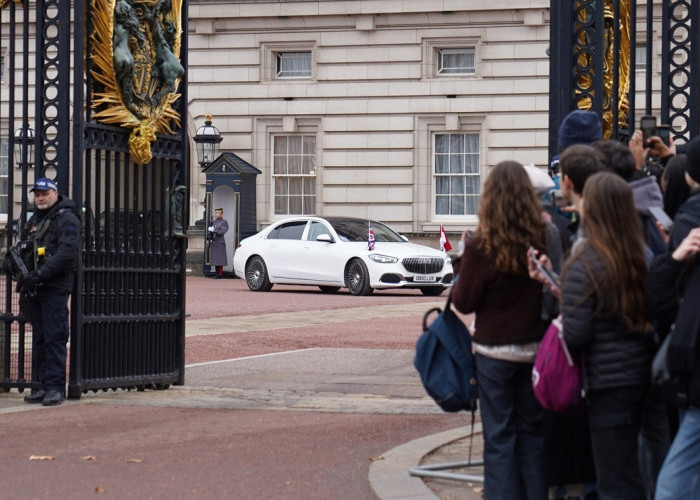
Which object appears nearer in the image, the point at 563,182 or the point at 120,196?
the point at 563,182

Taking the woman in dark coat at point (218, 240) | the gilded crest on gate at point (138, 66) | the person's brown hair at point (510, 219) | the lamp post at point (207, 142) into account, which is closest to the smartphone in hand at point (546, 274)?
the person's brown hair at point (510, 219)

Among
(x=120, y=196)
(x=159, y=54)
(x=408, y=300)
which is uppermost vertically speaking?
(x=159, y=54)

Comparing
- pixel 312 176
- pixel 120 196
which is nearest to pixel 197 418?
pixel 120 196

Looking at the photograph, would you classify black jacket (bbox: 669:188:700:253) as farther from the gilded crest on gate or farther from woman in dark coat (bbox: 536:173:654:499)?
the gilded crest on gate

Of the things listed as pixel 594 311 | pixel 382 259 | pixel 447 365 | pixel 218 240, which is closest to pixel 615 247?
pixel 594 311

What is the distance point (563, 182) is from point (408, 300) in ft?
67.5

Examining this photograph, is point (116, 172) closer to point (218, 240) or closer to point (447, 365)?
point (447, 365)

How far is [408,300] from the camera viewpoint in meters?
27.0

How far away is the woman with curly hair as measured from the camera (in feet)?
21.5

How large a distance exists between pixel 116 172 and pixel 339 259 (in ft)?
53.9

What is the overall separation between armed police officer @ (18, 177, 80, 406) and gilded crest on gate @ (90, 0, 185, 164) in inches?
37.3

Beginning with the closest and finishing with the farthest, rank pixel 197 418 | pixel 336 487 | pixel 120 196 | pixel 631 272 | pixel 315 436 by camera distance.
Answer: pixel 631 272 → pixel 336 487 → pixel 315 436 → pixel 197 418 → pixel 120 196

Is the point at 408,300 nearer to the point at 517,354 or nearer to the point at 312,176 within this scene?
the point at 312,176

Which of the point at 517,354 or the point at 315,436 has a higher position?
the point at 517,354
